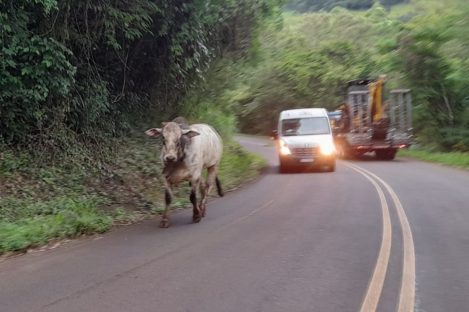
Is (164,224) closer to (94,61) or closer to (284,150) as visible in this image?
(94,61)

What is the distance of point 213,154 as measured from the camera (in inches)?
487

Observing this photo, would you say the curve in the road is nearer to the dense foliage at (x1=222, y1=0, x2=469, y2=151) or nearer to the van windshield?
the van windshield

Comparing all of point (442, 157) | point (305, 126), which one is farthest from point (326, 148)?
point (442, 157)

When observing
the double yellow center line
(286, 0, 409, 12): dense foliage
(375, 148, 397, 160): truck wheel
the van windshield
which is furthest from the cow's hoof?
(286, 0, 409, 12): dense foliage

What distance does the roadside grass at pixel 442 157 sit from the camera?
A: 24391 millimetres

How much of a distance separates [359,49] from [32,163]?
43030 mm

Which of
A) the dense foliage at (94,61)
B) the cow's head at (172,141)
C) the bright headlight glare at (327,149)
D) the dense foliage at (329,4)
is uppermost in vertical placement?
the dense foliage at (329,4)

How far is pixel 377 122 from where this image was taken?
27.9 meters

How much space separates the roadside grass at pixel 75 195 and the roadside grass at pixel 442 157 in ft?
46.4

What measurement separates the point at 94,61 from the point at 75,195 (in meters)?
3.68

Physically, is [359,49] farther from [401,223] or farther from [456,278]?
[456,278]

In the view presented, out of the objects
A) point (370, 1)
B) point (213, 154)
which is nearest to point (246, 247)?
point (213, 154)

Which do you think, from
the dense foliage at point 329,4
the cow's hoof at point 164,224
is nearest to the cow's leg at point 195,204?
the cow's hoof at point 164,224

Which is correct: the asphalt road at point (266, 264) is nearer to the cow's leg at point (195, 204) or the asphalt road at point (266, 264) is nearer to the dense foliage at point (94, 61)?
the cow's leg at point (195, 204)
